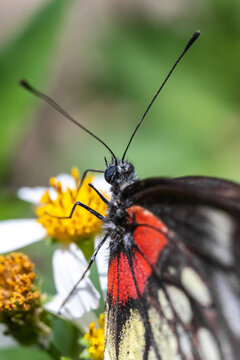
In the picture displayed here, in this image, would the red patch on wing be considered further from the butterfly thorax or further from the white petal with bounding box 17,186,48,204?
the white petal with bounding box 17,186,48,204

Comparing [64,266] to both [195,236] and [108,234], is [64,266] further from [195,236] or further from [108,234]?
[195,236]

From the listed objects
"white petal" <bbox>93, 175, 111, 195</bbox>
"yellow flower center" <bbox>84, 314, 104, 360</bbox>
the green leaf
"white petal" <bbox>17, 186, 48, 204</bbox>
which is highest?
the green leaf

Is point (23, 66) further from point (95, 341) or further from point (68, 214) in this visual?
point (95, 341)

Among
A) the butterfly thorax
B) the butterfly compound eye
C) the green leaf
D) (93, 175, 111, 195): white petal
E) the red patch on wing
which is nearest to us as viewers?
the red patch on wing

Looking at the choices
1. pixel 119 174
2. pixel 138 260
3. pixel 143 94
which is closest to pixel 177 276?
pixel 138 260

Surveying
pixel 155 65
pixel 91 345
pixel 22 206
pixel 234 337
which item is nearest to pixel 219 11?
pixel 155 65

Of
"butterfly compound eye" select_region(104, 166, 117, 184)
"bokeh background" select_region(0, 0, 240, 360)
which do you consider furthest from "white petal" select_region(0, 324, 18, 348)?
"bokeh background" select_region(0, 0, 240, 360)

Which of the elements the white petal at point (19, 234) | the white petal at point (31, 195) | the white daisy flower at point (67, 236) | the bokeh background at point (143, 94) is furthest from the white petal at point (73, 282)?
the bokeh background at point (143, 94)
